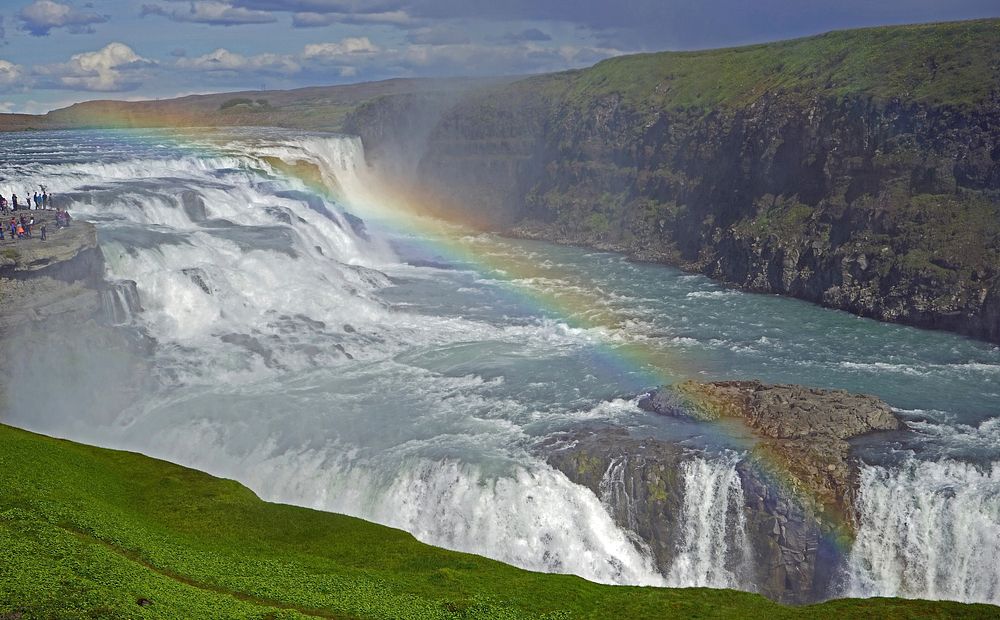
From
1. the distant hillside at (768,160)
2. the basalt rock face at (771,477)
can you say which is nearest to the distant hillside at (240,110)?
the distant hillside at (768,160)

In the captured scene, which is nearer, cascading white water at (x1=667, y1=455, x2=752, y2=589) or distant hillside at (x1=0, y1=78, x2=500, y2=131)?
cascading white water at (x1=667, y1=455, x2=752, y2=589)

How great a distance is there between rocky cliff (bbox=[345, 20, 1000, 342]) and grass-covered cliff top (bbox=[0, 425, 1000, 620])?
99.5 feet

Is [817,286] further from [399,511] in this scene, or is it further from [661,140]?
[399,511]

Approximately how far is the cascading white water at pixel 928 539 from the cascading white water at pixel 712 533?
306cm

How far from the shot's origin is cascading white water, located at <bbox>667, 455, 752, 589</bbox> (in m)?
26.5

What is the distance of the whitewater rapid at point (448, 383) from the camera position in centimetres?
2675

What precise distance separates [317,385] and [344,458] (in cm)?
698

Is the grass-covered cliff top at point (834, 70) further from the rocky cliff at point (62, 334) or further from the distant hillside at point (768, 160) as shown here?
the rocky cliff at point (62, 334)

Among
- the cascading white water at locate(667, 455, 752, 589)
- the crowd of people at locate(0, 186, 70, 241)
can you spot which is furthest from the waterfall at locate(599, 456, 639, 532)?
the crowd of people at locate(0, 186, 70, 241)

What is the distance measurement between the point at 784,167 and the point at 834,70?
8303 mm

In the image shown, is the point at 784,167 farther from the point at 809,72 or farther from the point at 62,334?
the point at 62,334

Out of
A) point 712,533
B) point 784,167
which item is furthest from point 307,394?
point 784,167

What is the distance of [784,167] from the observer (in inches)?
2283

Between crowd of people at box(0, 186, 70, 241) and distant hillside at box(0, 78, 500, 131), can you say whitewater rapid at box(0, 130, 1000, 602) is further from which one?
distant hillside at box(0, 78, 500, 131)
